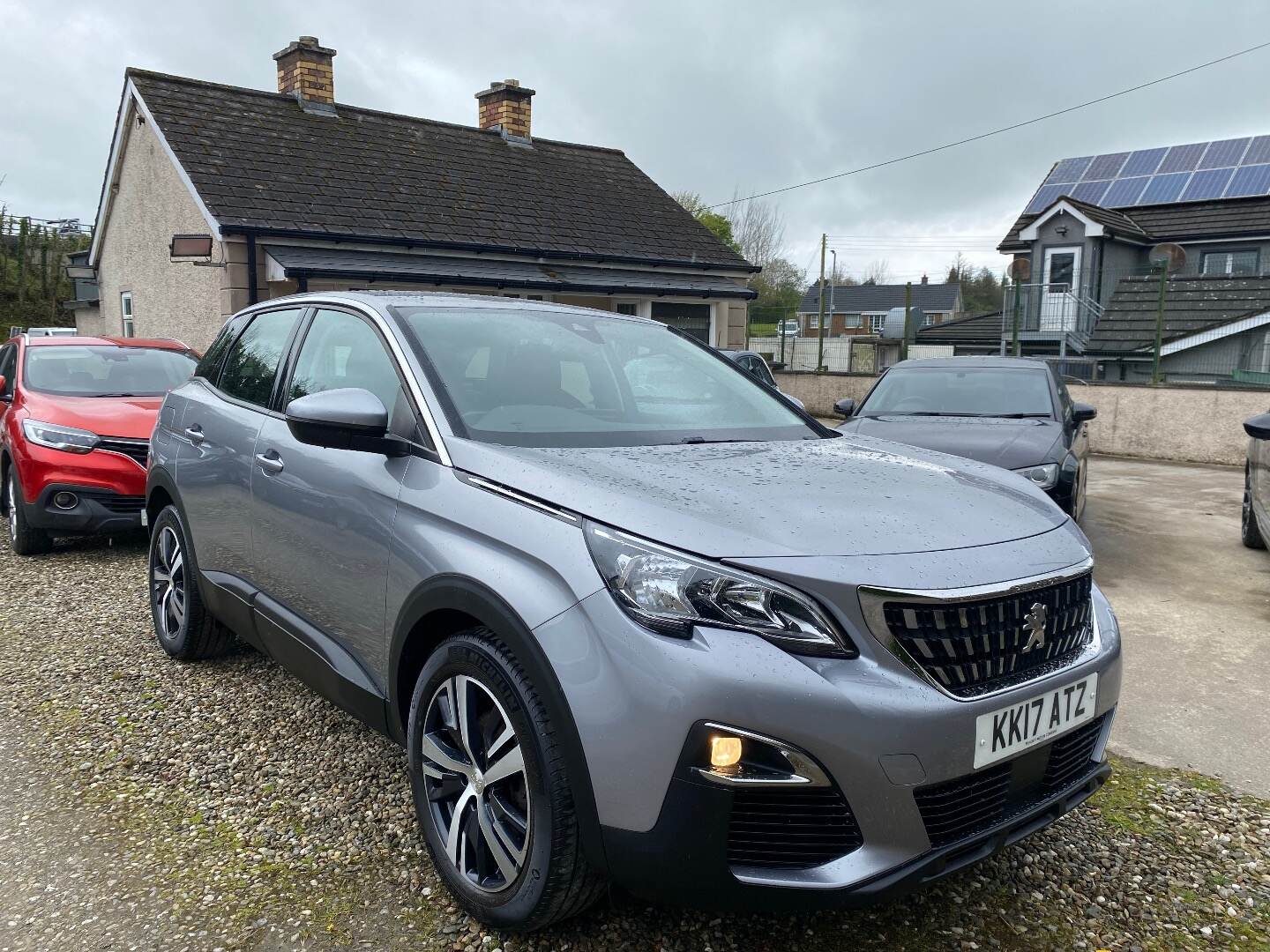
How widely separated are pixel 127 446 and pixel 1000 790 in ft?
20.5

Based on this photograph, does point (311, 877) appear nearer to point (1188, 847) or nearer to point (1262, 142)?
point (1188, 847)

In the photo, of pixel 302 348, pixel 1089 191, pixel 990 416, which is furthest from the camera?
pixel 1089 191

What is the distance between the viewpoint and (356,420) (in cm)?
269

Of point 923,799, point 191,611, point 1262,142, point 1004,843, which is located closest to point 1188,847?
point 1004,843

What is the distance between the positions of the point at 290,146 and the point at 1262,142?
23.4 meters

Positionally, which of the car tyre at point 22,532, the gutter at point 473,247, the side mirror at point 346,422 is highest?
the gutter at point 473,247

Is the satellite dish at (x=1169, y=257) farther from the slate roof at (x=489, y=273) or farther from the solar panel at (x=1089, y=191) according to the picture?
the slate roof at (x=489, y=273)

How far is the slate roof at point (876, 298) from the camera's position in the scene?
63.5 metres

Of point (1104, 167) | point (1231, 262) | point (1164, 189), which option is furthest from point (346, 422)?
point (1104, 167)

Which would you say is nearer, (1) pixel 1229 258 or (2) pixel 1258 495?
(2) pixel 1258 495

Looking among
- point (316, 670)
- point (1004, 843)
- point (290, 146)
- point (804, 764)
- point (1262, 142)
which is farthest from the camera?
point (1262, 142)

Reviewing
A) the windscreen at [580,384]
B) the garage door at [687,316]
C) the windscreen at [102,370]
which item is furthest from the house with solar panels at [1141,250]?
the windscreen at [580,384]

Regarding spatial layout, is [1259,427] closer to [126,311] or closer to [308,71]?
[308,71]

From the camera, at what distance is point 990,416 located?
746 cm
